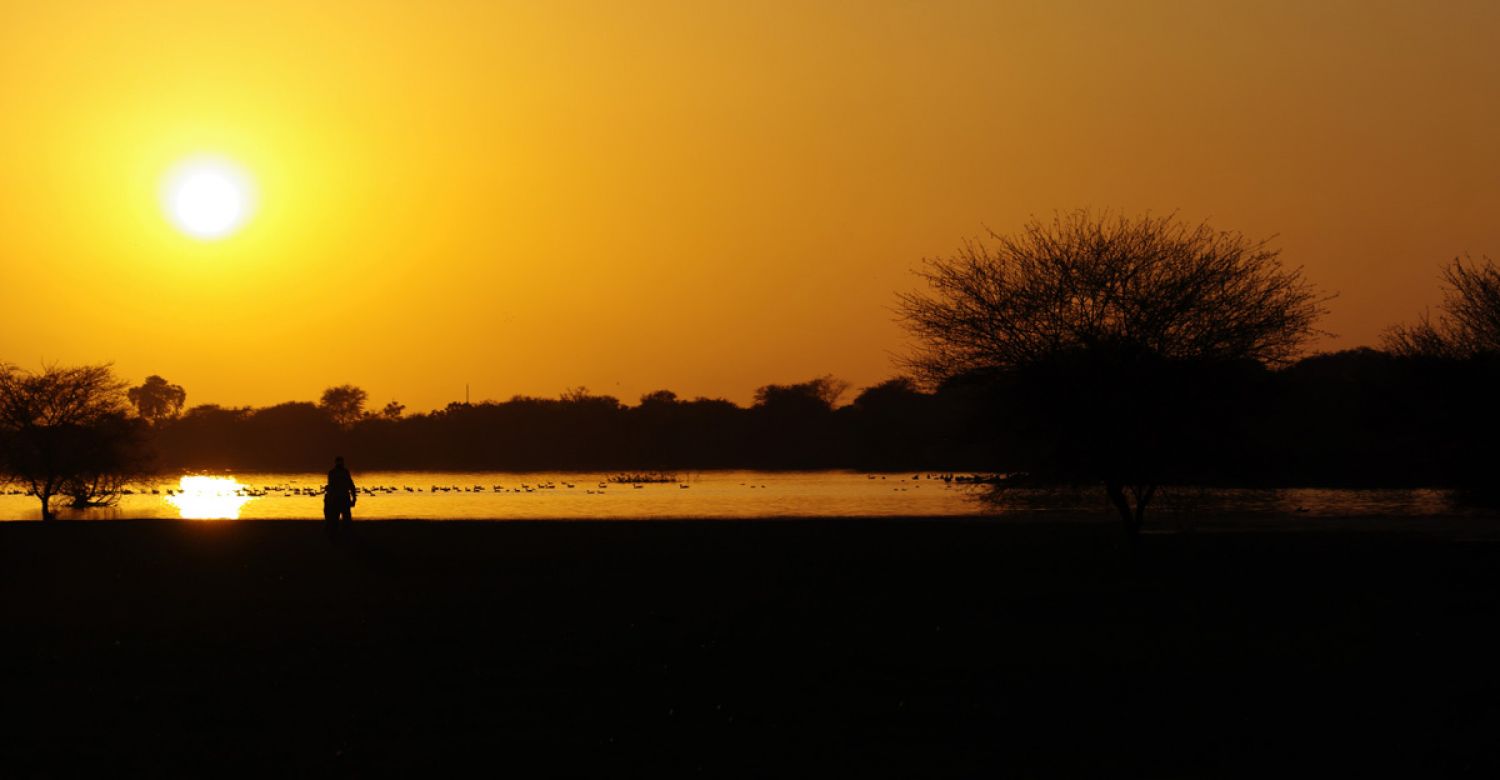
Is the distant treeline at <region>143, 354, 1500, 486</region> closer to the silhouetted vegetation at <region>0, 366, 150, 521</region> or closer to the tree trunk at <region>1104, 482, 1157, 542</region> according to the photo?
the tree trunk at <region>1104, 482, 1157, 542</region>

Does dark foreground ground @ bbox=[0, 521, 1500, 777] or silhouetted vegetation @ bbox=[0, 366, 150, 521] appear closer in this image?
dark foreground ground @ bbox=[0, 521, 1500, 777]

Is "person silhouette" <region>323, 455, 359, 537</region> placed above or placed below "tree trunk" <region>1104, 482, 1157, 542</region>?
above

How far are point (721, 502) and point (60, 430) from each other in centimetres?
3159

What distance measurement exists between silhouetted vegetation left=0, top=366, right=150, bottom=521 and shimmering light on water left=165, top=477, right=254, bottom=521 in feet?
14.5

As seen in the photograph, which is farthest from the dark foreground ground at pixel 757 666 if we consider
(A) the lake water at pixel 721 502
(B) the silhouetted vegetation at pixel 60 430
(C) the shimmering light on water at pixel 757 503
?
(B) the silhouetted vegetation at pixel 60 430

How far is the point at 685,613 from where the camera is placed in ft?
68.9

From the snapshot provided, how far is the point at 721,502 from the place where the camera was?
7469cm

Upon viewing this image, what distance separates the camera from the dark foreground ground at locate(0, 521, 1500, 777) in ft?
38.5

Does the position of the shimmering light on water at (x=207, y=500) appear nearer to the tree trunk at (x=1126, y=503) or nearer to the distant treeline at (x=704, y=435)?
the distant treeline at (x=704, y=435)

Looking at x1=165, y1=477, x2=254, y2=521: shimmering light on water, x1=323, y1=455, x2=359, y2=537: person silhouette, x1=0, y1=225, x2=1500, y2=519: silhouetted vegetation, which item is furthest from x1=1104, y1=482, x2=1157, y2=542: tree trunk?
x1=165, y1=477, x2=254, y2=521: shimmering light on water

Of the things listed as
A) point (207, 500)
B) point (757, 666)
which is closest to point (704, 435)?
point (207, 500)

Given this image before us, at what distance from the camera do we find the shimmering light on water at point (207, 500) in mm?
66375

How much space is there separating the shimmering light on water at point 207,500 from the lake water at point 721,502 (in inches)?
3.7

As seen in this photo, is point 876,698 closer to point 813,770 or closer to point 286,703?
point 813,770
